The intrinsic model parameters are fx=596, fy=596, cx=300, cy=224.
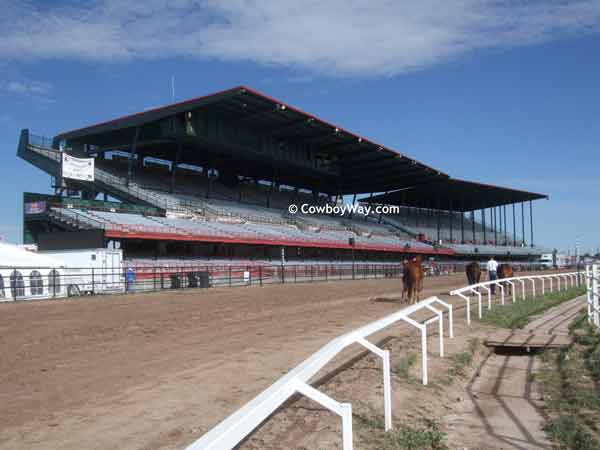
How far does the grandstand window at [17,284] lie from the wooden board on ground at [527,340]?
17.8 metres

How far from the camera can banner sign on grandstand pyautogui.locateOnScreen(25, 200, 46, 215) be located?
3578cm

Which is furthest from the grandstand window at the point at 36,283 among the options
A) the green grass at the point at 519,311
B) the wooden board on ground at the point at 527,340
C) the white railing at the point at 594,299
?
the white railing at the point at 594,299

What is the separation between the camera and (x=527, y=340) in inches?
438

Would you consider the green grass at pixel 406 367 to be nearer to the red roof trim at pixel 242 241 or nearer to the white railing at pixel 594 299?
the white railing at pixel 594 299

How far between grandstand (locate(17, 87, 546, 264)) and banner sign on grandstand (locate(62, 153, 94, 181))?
2.50 feet

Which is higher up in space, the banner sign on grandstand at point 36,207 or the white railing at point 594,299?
the banner sign on grandstand at point 36,207

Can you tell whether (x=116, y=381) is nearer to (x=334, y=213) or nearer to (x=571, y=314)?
(x=571, y=314)

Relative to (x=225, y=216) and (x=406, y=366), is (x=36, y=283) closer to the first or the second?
(x=406, y=366)

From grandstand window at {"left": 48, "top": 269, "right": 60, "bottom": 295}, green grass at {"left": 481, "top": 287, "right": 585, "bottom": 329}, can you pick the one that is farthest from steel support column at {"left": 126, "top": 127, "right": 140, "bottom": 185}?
green grass at {"left": 481, "top": 287, "right": 585, "bottom": 329}

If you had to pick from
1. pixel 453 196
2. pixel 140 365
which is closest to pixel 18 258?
pixel 140 365

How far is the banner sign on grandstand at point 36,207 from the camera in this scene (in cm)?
3578

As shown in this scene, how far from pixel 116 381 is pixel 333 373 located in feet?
9.40

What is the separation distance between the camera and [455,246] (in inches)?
2876

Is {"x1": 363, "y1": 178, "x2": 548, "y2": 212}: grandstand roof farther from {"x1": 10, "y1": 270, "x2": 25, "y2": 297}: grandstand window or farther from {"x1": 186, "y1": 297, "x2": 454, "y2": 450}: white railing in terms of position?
{"x1": 186, "y1": 297, "x2": 454, "y2": 450}: white railing
